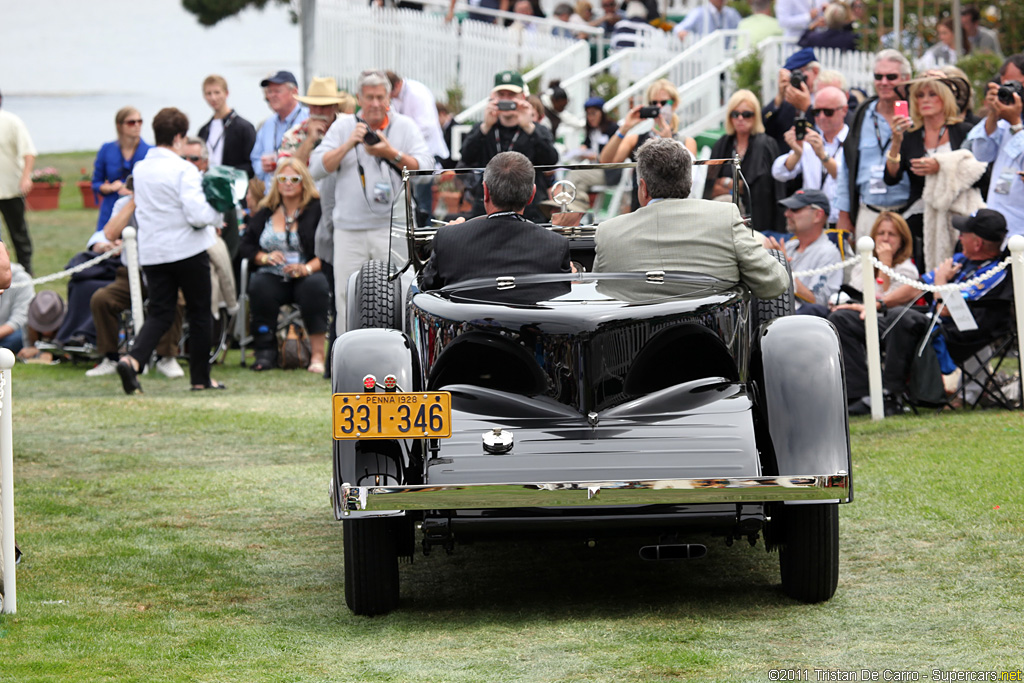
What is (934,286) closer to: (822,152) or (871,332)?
(871,332)

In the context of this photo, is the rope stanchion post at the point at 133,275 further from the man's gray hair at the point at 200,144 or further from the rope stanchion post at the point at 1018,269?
the rope stanchion post at the point at 1018,269

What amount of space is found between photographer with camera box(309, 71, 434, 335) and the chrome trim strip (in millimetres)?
5972

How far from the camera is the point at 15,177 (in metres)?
16.0

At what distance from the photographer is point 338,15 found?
2620 centimetres

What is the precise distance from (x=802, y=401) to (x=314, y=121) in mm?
8082

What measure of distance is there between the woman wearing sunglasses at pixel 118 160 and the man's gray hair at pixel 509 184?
8517 mm

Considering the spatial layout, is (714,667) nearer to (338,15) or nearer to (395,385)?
(395,385)

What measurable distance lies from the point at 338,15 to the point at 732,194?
2026 centimetres

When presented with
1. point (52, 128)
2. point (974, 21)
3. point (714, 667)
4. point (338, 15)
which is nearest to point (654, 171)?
point (714, 667)

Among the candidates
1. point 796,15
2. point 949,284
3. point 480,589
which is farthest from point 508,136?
point 796,15

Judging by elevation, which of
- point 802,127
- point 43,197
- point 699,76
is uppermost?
point 699,76

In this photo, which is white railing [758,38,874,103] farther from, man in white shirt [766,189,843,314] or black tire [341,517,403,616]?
black tire [341,517,403,616]

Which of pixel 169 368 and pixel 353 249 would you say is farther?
pixel 169 368

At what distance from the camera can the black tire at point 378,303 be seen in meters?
7.10
